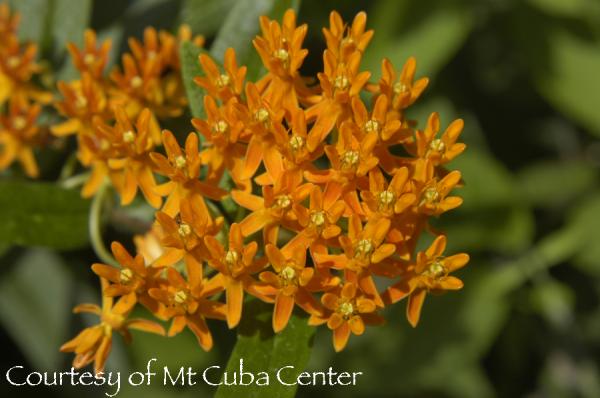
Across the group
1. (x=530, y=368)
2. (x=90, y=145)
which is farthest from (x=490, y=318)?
(x=90, y=145)

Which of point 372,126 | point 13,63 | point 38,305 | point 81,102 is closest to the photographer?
point 372,126

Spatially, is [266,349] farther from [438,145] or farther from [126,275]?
[438,145]

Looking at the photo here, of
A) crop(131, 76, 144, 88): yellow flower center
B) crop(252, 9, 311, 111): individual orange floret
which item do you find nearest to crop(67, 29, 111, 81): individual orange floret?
crop(131, 76, 144, 88): yellow flower center

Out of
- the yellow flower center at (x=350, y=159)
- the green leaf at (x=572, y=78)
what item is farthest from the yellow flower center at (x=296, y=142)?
the green leaf at (x=572, y=78)

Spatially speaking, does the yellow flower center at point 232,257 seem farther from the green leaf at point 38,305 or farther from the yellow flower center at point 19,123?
the green leaf at point 38,305

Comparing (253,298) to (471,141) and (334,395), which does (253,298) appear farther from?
(471,141)

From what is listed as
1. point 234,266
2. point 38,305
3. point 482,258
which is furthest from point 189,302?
point 482,258
